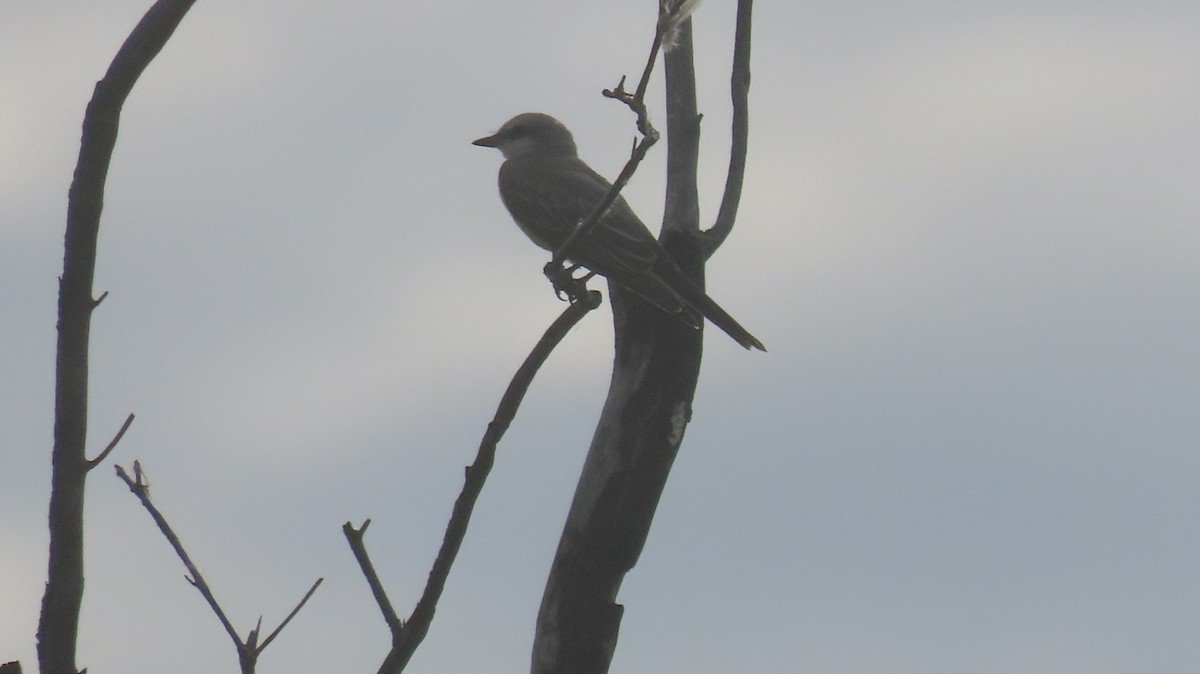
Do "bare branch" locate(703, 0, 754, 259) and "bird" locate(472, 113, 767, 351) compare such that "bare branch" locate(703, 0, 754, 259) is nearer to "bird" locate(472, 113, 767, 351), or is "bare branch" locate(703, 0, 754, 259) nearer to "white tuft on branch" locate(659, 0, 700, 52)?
"bird" locate(472, 113, 767, 351)

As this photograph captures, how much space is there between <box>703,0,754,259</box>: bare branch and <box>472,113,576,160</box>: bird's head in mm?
5393

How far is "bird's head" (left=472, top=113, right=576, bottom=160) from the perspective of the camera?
11.1m

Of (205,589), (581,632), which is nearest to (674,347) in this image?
(581,632)

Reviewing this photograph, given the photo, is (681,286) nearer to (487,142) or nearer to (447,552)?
(447,552)

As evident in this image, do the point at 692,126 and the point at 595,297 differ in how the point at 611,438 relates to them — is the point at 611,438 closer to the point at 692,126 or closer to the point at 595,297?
the point at 595,297

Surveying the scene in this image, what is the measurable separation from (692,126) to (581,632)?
7.52 ft

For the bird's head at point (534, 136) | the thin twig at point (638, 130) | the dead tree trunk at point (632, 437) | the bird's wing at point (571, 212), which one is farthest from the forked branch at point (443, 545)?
the bird's head at point (534, 136)

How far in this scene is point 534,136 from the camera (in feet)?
36.8

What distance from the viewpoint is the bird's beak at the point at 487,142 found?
11.5m

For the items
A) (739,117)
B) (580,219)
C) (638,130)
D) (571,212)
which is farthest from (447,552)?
(571,212)

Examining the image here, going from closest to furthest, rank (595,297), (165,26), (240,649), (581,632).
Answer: (165,26) < (240,649) < (581,632) < (595,297)

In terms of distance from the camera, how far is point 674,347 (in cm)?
482

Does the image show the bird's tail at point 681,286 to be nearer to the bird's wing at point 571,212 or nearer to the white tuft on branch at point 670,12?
the bird's wing at point 571,212

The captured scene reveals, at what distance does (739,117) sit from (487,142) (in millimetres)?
6091
